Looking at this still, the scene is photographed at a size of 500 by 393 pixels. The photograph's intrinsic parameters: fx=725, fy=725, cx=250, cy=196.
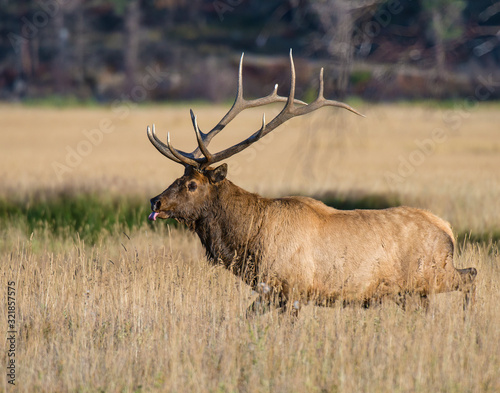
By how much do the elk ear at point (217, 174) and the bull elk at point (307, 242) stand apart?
1 centimetres

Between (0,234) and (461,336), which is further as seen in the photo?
(0,234)

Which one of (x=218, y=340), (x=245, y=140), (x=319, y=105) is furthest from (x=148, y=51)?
(x=218, y=340)

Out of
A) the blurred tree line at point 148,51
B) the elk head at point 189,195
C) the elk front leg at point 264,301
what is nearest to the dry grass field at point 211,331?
the elk front leg at point 264,301

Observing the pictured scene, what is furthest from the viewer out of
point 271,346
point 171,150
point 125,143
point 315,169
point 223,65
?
point 223,65

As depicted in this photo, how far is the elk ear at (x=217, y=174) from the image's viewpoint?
7215mm

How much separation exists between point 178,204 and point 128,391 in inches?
94.6

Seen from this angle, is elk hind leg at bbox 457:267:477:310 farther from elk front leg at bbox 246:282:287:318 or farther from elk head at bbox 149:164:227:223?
elk head at bbox 149:164:227:223

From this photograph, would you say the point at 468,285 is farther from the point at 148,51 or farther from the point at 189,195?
the point at 148,51

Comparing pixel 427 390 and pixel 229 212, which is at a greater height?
pixel 229 212

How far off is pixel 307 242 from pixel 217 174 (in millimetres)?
1147

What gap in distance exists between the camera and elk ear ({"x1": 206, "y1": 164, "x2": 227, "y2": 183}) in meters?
7.21

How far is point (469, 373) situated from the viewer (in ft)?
18.1

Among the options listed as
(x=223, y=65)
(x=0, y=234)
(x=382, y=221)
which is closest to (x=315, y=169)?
(x=0, y=234)

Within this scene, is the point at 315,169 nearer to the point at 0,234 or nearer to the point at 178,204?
the point at 0,234
